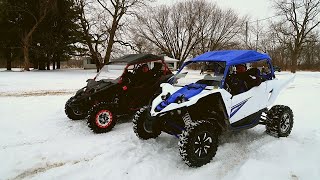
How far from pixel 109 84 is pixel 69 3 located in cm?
2892

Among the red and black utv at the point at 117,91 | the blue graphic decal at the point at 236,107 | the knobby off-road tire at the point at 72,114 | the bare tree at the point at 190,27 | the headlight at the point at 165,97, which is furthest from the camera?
the bare tree at the point at 190,27

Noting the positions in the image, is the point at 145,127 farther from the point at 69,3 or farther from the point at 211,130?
the point at 69,3

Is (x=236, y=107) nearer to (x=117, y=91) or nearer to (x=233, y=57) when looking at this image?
(x=233, y=57)

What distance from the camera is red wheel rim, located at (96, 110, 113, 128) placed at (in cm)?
633

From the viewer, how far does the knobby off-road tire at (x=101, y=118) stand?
20.5 feet

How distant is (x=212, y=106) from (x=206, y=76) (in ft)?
2.51

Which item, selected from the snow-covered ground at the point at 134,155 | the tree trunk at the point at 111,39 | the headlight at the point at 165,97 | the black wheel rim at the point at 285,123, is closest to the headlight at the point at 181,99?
the headlight at the point at 165,97

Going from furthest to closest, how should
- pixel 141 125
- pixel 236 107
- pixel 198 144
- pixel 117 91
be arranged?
1. pixel 117 91
2. pixel 141 125
3. pixel 236 107
4. pixel 198 144

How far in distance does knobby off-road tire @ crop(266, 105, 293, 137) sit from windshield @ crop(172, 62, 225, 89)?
166 centimetres

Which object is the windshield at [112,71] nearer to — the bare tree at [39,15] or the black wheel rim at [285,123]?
the black wheel rim at [285,123]

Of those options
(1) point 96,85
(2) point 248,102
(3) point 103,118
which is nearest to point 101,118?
(3) point 103,118

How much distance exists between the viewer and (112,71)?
25.5 feet

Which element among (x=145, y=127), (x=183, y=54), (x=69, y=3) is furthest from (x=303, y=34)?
(x=145, y=127)

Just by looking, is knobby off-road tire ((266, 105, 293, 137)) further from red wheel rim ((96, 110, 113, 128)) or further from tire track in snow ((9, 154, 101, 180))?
tire track in snow ((9, 154, 101, 180))
